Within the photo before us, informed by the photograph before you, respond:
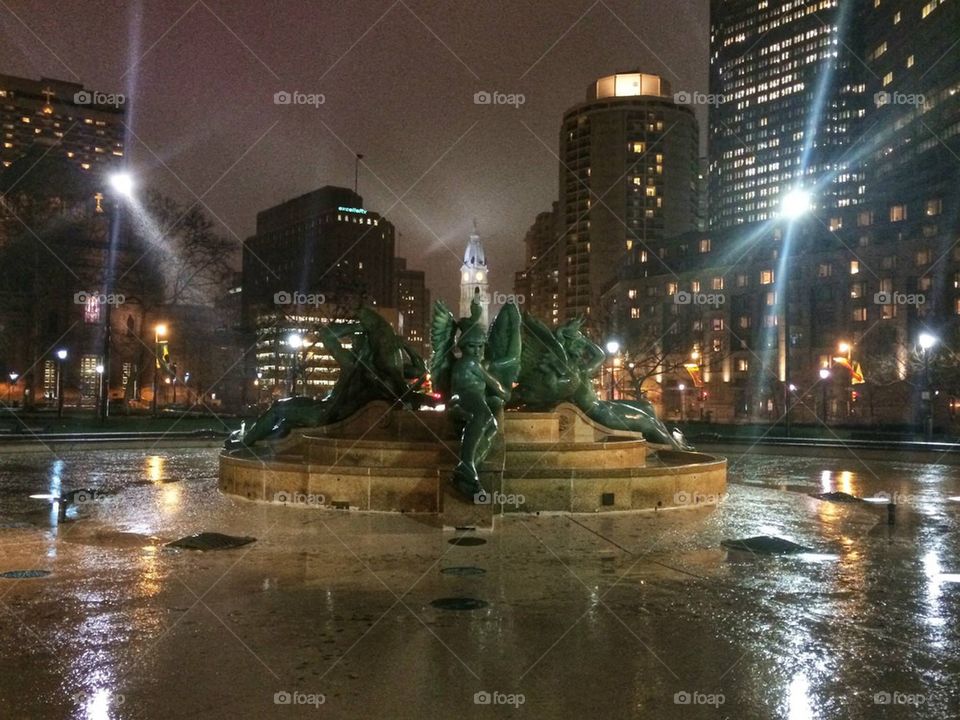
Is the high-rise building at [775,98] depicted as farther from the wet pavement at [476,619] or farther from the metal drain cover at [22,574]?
the metal drain cover at [22,574]

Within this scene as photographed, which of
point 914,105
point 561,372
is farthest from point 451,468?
point 914,105

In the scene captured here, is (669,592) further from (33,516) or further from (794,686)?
(33,516)

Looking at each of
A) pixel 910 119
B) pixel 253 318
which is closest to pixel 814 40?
pixel 910 119

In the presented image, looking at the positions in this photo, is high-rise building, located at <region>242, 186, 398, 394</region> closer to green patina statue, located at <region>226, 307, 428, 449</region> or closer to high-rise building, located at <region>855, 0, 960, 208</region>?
high-rise building, located at <region>855, 0, 960, 208</region>

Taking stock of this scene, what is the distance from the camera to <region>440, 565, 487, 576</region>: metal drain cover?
9242 millimetres

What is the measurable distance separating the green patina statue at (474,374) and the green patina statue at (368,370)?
1.52 m

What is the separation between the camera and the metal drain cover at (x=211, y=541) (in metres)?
10.6

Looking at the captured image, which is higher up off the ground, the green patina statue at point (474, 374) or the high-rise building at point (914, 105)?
the high-rise building at point (914, 105)

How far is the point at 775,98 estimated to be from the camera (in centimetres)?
17162

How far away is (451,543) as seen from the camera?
36.1ft

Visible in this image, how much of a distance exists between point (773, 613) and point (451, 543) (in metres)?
4.41

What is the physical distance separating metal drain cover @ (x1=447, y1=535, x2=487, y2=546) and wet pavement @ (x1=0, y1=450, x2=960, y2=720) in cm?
10

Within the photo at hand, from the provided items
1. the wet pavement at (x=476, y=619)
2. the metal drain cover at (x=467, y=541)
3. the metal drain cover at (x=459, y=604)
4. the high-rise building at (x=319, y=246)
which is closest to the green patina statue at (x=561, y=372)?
the wet pavement at (x=476, y=619)

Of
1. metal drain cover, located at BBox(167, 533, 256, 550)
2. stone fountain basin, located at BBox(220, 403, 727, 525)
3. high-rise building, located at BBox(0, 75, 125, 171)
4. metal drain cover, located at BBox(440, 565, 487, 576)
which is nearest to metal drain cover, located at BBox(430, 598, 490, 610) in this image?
metal drain cover, located at BBox(440, 565, 487, 576)
